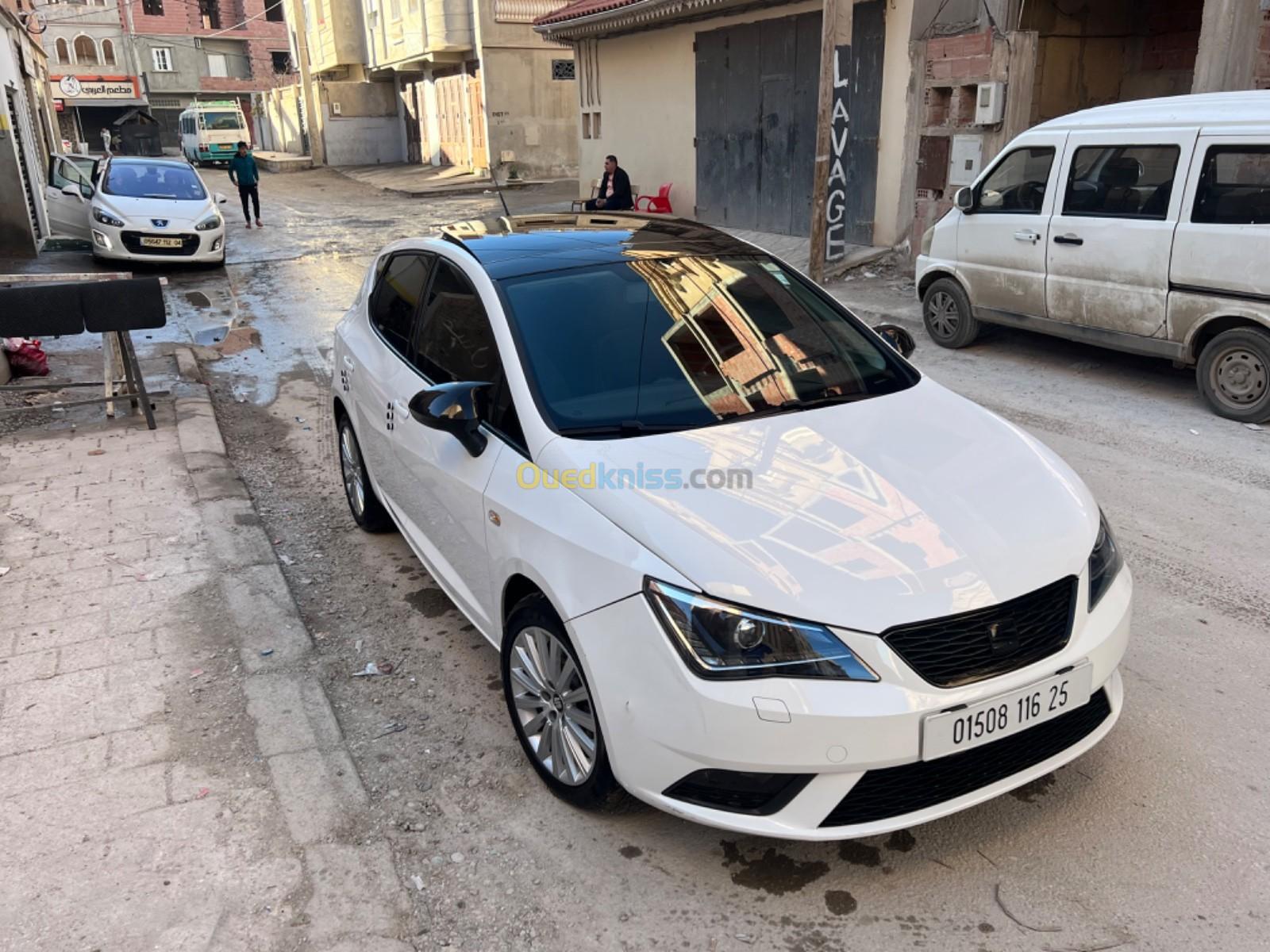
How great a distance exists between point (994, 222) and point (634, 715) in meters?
7.08

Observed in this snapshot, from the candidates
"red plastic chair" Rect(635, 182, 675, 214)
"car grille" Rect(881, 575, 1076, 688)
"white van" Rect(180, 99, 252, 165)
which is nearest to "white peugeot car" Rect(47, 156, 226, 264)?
"red plastic chair" Rect(635, 182, 675, 214)

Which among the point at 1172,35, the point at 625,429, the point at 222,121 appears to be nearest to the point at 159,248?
the point at 625,429

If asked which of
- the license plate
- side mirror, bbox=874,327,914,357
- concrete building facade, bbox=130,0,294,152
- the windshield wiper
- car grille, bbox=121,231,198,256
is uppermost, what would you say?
concrete building facade, bbox=130,0,294,152

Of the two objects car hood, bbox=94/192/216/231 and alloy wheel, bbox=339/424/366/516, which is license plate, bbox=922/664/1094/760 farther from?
car hood, bbox=94/192/216/231

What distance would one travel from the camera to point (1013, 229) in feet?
26.9

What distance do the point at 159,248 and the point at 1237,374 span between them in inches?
539

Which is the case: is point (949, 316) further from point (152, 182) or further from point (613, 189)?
point (152, 182)

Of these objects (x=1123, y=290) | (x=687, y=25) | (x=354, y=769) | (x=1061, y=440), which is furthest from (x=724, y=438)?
(x=687, y=25)

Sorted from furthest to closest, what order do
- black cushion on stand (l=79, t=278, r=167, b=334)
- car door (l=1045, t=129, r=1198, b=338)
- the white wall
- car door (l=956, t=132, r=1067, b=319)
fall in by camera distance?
1. the white wall
2. car door (l=956, t=132, r=1067, b=319)
3. car door (l=1045, t=129, r=1198, b=338)
4. black cushion on stand (l=79, t=278, r=167, b=334)

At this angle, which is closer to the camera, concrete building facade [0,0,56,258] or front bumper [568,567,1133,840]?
front bumper [568,567,1133,840]

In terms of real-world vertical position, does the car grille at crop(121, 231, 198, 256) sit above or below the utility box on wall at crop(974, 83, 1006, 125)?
below

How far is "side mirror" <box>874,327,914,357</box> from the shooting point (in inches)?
168

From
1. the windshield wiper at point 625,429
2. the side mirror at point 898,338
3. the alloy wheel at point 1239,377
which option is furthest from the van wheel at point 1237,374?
the windshield wiper at point 625,429

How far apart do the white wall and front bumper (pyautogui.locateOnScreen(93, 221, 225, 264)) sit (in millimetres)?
8075
